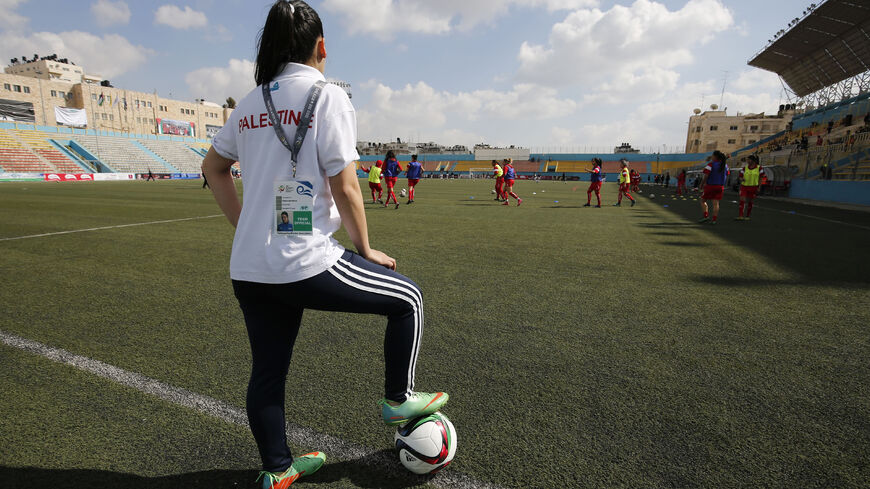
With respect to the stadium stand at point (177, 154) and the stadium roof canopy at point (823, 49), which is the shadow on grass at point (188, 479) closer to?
the stadium roof canopy at point (823, 49)

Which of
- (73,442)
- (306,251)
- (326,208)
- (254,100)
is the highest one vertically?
(254,100)

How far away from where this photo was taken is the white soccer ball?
Result: 181 centimetres

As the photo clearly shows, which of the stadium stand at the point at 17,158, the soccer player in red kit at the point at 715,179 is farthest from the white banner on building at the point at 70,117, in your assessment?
the soccer player in red kit at the point at 715,179

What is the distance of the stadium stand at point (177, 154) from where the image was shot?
5291cm

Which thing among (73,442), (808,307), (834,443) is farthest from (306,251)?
(808,307)

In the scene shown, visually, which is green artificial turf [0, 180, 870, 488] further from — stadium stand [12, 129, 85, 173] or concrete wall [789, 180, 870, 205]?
stadium stand [12, 129, 85, 173]

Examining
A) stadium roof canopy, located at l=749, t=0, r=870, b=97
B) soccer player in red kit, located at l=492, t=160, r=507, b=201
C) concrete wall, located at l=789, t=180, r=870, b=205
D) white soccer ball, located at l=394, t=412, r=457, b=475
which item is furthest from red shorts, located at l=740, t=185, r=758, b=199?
stadium roof canopy, located at l=749, t=0, r=870, b=97

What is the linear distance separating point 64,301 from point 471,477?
4.32 m

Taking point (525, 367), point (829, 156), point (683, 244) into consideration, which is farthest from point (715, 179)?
point (829, 156)

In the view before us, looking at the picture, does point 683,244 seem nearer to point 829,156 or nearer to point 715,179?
point 715,179

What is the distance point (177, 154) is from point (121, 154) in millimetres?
7813

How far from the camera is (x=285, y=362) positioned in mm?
1650

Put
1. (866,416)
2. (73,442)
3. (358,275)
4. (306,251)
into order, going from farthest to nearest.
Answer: (866,416), (73,442), (358,275), (306,251)

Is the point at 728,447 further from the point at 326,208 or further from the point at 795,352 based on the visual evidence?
the point at 326,208
